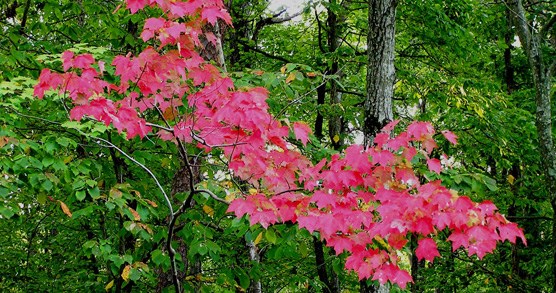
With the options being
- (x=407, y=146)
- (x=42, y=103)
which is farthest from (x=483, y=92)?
(x=42, y=103)

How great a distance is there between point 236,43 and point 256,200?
293 inches

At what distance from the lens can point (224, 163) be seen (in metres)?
4.89

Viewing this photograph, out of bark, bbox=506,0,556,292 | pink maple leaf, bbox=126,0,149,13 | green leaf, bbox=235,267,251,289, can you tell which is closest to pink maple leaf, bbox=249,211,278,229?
Result: pink maple leaf, bbox=126,0,149,13

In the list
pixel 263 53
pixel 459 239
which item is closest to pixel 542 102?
pixel 459 239

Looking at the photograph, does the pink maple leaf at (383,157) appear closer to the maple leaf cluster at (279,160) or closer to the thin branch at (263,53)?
the maple leaf cluster at (279,160)

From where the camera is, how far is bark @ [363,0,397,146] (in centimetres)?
→ 559

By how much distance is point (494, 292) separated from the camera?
33.9 ft

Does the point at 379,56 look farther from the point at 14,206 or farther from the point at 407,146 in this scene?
the point at 14,206

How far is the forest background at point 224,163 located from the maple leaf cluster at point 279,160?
0.90 feet

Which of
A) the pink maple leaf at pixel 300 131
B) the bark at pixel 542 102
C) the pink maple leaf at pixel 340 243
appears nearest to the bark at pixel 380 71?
the pink maple leaf at pixel 300 131

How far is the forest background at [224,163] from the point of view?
4934mm

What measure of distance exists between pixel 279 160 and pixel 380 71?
2108 mm

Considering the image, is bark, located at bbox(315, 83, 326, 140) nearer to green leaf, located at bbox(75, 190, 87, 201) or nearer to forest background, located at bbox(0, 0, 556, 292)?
forest background, located at bbox(0, 0, 556, 292)

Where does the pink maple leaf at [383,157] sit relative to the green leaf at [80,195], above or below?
above
